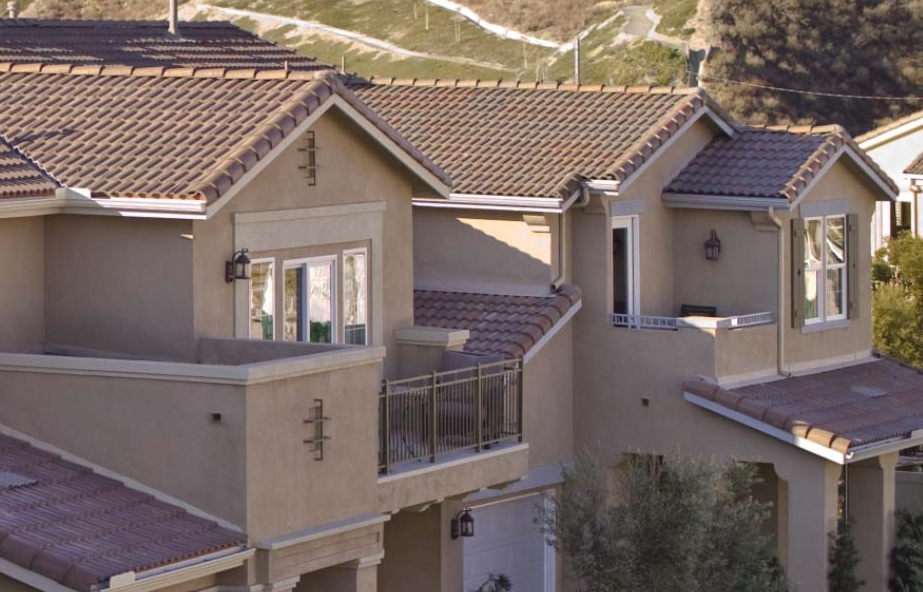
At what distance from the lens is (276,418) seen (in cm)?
1861

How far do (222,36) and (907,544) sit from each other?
12032mm

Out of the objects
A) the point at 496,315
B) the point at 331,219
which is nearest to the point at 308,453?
the point at 331,219

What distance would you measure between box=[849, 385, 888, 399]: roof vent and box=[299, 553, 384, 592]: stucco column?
9.74 metres

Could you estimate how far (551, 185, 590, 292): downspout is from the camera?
26.4 meters

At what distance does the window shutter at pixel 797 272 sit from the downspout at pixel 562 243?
→ 3.12m

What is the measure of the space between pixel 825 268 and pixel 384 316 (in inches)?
295

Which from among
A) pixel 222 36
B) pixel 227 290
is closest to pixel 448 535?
pixel 227 290

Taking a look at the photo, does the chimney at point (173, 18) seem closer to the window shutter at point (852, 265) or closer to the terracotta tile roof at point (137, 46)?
the terracotta tile roof at point (137, 46)

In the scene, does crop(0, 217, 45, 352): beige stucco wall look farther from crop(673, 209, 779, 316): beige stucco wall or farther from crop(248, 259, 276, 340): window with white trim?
crop(673, 209, 779, 316): beige stucco wall

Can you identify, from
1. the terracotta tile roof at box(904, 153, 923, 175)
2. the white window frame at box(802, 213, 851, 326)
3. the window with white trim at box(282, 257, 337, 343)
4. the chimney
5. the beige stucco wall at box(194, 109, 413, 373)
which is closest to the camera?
the beige stucco wall at box(194, 109, 413, 373)

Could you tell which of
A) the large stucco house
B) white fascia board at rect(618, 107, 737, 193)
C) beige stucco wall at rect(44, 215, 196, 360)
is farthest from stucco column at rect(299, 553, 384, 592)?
white fascia board at rect(618, 107, 737, 193)

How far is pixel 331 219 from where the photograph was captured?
22.8 m

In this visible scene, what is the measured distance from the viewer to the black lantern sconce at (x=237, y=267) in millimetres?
21109

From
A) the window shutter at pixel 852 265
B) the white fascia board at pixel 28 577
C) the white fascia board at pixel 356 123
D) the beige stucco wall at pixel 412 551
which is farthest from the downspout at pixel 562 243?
the white fascia board at pixel 28 577
